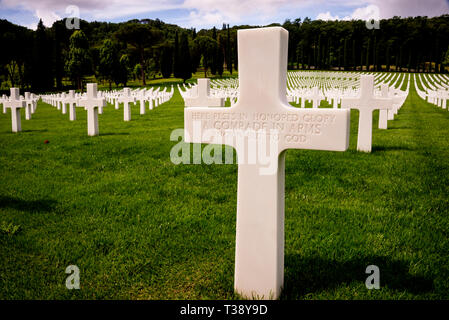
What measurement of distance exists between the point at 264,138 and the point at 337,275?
1278 millimetres

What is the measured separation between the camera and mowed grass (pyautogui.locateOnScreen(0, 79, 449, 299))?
2751 millimetres

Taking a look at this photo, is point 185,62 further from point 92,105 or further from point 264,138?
point 264,138

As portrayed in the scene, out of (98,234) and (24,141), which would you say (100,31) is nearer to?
(24,141)

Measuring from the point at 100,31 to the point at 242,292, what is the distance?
91.3 meters

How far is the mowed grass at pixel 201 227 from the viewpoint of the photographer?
2751 millimetres

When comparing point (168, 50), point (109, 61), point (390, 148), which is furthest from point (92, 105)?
point (168, 50)

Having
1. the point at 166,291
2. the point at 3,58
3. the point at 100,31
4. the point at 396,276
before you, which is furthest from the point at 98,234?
the point at 100,31

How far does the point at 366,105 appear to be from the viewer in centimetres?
729

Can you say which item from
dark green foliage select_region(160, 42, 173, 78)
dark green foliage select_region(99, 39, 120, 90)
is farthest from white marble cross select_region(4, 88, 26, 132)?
dark green foliage select_region(160, 42, 173, 78)

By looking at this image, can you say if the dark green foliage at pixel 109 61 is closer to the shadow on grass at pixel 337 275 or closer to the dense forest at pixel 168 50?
the dense forest at pixel 168 50

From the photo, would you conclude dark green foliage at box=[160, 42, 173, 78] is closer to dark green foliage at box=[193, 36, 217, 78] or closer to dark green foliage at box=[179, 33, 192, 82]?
dark green foliage at box=[193, 36, 217, 78]

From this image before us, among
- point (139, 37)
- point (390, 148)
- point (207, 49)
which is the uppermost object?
point (207, 49)

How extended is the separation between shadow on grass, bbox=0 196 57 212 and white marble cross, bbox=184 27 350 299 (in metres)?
2.87

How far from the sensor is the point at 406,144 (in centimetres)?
810
